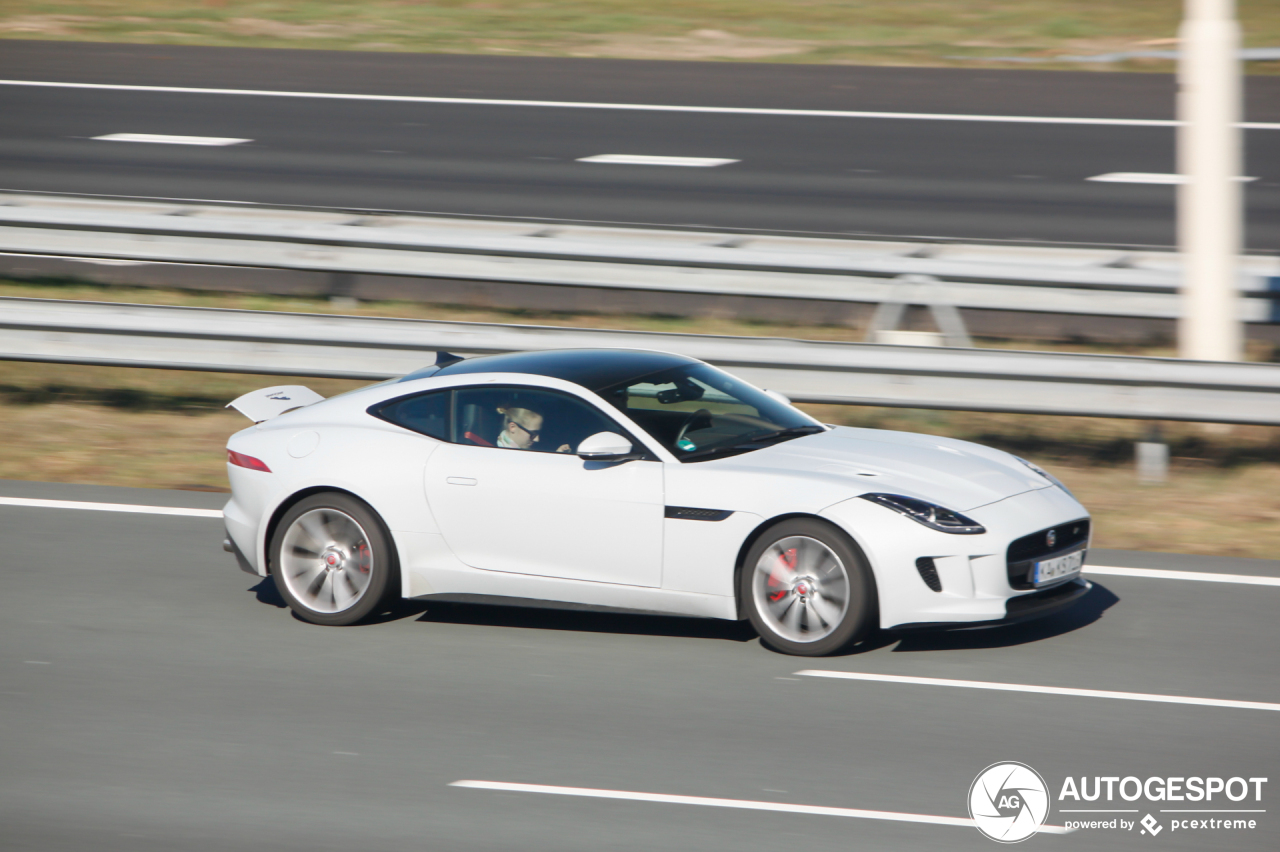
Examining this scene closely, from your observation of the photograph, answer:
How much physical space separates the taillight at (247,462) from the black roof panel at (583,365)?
37.9 inches

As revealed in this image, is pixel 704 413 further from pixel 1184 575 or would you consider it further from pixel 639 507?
pixel 1184 575

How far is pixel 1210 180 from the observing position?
1059 cm

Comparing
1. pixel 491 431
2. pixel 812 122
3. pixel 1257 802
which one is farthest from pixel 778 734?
pixel 812 122

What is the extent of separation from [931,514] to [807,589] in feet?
2.04

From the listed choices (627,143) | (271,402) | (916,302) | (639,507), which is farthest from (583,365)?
(627,143)

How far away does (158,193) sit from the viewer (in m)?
17.2

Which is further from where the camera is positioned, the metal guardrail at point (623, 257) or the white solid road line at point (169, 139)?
the white solid road line at point (169, 139)

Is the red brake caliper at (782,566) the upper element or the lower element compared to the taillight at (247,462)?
lower

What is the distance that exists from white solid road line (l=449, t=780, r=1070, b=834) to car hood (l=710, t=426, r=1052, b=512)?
5.84 feet

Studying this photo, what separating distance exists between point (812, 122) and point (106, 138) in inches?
344

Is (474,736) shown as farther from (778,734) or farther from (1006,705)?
(1006,705)

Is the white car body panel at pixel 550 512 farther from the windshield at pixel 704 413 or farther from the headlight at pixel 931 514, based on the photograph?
the headlight at pixel 931 514

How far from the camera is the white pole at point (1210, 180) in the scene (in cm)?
1050

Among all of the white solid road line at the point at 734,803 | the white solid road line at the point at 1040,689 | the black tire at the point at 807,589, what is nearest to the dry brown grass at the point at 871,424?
the white solid road line at the point at 1040,689
